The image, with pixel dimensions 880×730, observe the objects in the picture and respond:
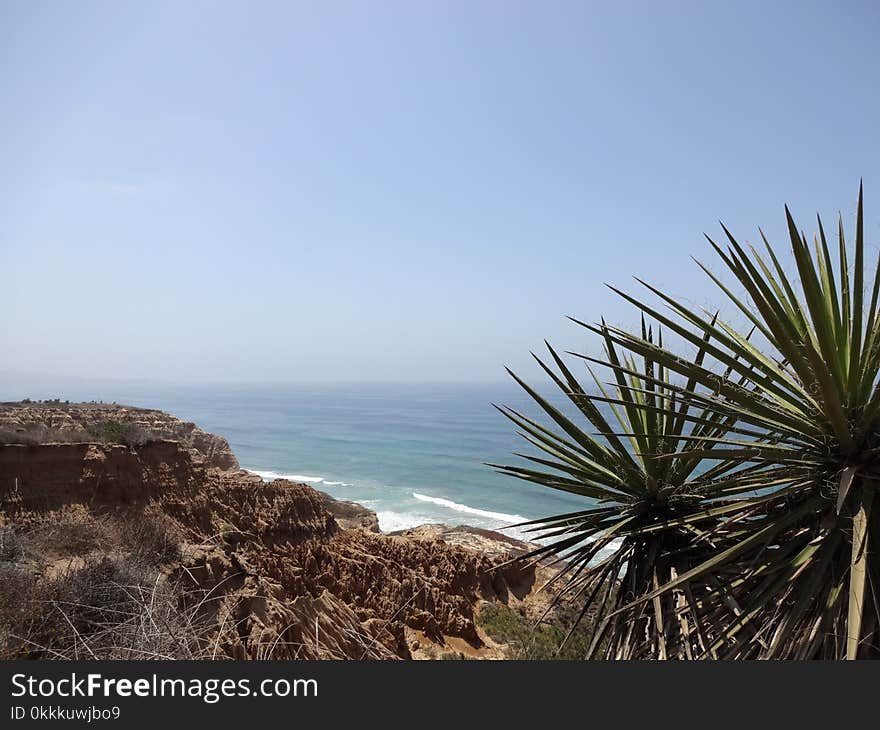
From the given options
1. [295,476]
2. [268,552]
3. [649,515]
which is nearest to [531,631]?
[268,552]

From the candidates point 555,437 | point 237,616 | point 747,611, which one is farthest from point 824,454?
point 237,616

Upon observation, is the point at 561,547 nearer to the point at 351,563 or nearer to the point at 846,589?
the point at 846,589

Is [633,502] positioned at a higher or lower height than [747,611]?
higher

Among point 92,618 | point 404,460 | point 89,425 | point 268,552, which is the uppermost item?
point 89,425

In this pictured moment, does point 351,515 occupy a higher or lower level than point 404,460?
higher

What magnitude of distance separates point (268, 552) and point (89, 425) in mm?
7028

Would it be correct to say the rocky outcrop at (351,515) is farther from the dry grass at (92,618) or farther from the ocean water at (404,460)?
the dry grass at (92,618)

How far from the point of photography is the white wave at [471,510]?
35.8 metres

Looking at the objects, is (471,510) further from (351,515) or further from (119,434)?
(119,434)

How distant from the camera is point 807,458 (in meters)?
3.21

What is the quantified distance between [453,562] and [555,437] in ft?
43.1

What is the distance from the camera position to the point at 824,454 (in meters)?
3.14

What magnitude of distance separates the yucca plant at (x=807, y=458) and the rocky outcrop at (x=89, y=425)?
43.2 ft

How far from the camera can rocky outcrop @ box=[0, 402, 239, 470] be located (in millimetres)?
12188
